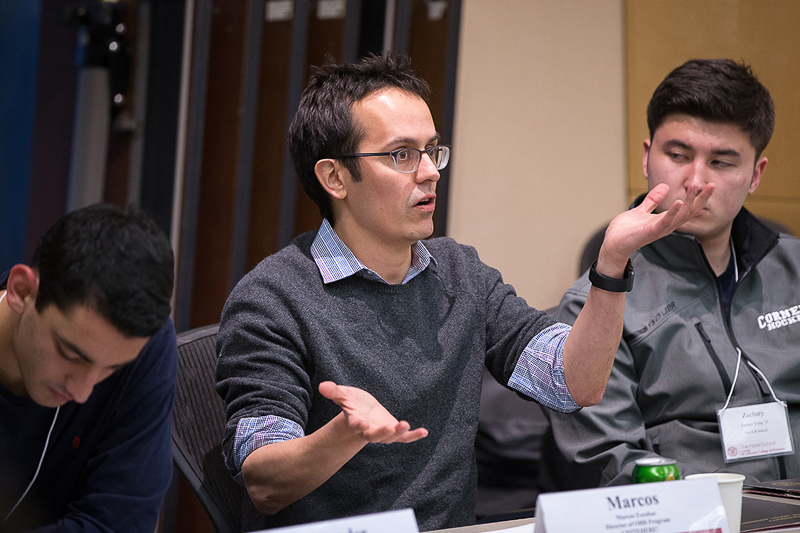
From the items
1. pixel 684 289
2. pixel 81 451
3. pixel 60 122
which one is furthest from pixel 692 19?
pixel 81 451

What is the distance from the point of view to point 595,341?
1.42 m

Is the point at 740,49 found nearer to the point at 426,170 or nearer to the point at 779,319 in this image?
the point at 779,319

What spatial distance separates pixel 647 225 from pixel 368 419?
24.1 inches

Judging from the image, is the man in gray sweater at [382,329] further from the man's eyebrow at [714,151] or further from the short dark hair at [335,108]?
the man's eyebrow at [714,151]

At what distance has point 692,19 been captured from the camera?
125 inches

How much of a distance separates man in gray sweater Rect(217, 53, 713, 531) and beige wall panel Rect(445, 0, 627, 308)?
1469mm

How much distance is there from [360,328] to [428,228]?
0.83ft

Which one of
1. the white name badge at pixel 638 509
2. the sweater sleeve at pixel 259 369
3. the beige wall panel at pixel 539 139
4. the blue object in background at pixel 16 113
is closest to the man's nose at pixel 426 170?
the sweater sleeve at pixel 259 369

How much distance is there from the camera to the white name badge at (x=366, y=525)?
0.83 m

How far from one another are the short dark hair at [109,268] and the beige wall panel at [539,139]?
87.2 inches

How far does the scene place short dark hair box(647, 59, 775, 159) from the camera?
1747 millimetres

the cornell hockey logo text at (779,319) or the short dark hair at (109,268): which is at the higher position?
the short dark hair at (109,268)

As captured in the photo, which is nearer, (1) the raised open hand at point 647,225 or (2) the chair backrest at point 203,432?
(1) the raised open hand at point 647,225

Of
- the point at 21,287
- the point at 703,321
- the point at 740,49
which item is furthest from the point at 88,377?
the point at 740,49
